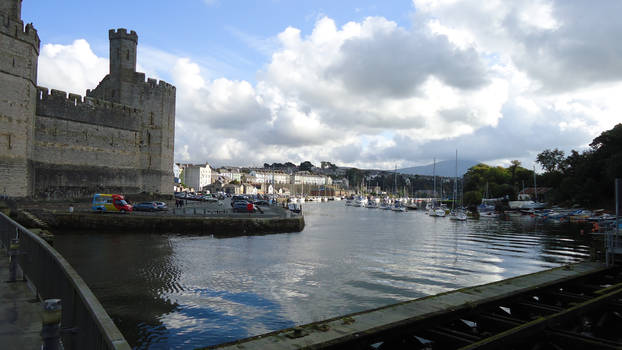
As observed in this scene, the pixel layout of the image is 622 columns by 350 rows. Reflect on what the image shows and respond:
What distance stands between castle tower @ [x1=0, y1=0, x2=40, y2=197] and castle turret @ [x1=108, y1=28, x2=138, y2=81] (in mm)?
10390

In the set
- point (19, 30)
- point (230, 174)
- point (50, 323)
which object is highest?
point (19, 30)

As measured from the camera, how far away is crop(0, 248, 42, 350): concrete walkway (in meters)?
4.62

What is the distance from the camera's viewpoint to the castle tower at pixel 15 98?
27156 mm

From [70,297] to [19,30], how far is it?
31.1 m

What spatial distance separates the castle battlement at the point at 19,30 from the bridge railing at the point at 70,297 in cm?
2632

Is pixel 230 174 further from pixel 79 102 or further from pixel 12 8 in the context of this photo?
pixel 12 8

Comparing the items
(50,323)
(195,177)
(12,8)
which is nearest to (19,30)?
(12,8)

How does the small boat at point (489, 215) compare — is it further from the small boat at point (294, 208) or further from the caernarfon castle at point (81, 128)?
the caernarfon castle at point (81, 128)

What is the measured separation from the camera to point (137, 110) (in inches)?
1624

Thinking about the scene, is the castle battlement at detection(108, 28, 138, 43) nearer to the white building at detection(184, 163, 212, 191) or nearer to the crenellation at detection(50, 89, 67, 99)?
the crenellation at detection(50, 89, 67, 99)

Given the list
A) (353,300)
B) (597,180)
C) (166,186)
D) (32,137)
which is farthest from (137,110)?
(597,180)

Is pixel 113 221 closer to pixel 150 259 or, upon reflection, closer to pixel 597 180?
pixel 150 259

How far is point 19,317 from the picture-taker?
17.7 feet

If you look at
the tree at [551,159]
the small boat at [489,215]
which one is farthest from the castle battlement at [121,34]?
the tree at [551,159]
